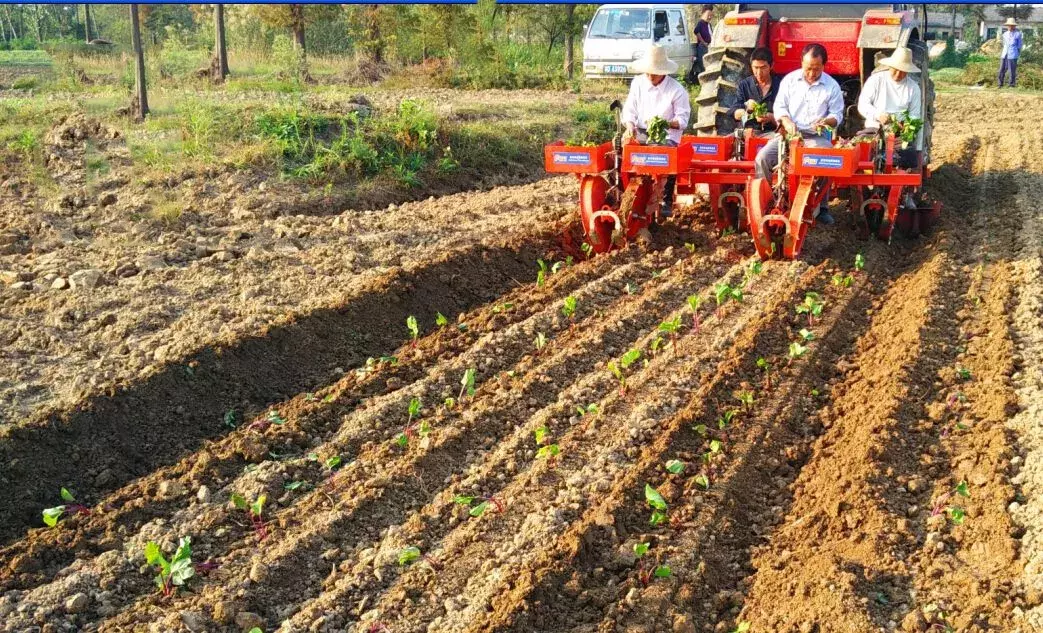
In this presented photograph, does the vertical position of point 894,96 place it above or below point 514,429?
above

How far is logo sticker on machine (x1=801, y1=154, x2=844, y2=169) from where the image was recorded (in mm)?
8055

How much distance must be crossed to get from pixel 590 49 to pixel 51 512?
1742 cm

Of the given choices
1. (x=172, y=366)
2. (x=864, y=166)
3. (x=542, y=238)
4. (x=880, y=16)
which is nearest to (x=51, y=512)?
(x=172, y=366)

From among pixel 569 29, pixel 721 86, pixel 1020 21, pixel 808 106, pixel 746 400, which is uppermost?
pixel 1020 21

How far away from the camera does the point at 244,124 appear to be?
11695mm

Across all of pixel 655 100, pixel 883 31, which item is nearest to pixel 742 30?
pixel 883 31

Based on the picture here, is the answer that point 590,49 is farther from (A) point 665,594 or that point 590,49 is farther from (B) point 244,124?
(A) point 665,594

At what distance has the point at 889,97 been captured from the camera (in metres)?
9.28

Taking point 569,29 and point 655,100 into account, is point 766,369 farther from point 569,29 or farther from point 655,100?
point 569,29

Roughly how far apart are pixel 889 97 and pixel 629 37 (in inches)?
470

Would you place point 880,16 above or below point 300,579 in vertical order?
above

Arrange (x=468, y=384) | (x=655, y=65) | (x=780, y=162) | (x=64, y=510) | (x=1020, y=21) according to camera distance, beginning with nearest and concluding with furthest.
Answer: (x=64, y=510), (x=468, y=384), (x=780, y=162), (x=655, y=65), (x=1020, y=21)

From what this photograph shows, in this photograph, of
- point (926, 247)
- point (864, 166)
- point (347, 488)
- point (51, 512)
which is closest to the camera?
point (51, 512)

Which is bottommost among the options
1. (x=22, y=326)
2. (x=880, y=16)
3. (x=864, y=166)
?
(x=22, y=326)
